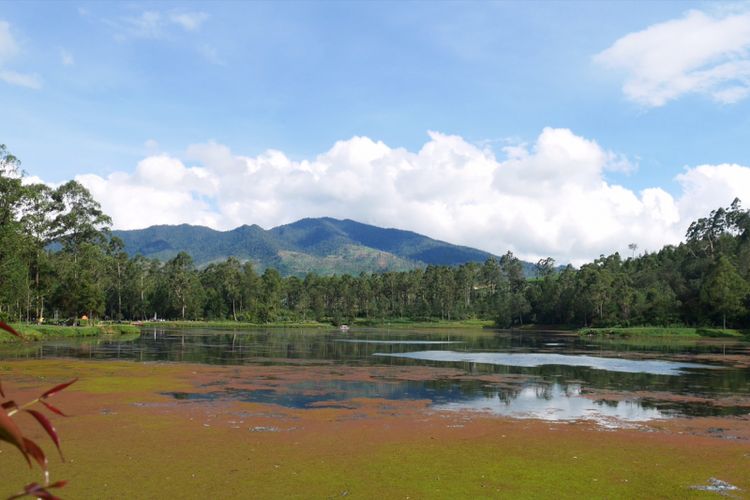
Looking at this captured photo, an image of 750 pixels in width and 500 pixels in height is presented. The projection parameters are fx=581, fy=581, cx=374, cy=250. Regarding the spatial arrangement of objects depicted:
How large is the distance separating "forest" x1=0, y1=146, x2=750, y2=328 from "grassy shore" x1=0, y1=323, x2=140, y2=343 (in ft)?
10.1

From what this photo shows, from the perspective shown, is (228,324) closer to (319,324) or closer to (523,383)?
(319,324)

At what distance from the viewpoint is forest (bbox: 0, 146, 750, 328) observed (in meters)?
82.5

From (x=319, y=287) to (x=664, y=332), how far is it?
101871 millimetres

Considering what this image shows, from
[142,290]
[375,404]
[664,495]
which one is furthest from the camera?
[142,290]

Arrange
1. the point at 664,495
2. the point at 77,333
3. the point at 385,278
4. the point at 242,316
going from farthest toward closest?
the point at 385,278 < the point at 242,316 < the point at 77,333 < the point at 664,495

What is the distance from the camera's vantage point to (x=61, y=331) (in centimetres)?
7312

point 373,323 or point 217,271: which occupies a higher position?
point 217,271

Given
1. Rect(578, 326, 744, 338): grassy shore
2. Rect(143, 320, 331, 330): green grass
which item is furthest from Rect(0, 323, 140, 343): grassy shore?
Rect(578, 326, 744, 338): grassy shore

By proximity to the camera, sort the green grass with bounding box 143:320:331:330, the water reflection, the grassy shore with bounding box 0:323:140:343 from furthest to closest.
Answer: the green grass with bounding box 143:320:331:330 → the grassy shore with bounding box 0:323:140:343 → the water reflection

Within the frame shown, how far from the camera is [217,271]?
170 m

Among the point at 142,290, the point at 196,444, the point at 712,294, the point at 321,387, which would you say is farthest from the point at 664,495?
the point at 142,290

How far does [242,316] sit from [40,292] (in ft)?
243

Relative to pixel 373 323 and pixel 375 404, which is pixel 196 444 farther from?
pixel 373 323

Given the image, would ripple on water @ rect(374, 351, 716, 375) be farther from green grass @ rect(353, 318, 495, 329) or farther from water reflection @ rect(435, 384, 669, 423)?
green grass @ rect(353, 318, 495, 329)
